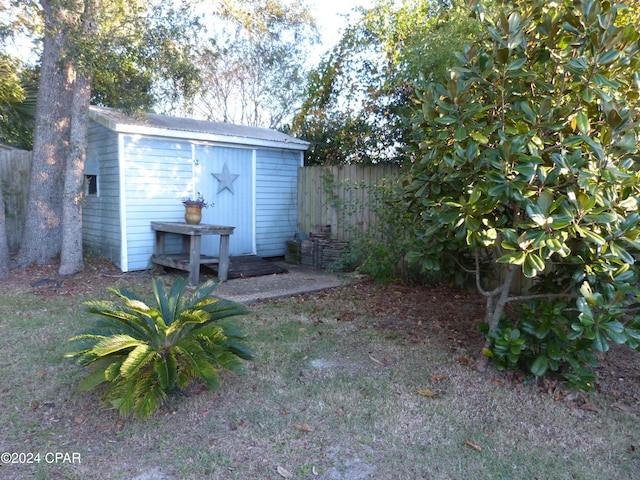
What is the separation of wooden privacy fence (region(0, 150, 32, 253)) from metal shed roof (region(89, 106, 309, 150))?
7.63 feet

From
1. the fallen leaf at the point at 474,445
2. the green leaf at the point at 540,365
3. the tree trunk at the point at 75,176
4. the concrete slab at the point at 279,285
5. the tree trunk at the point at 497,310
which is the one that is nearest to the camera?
the fallen leaf at the point at 474,445

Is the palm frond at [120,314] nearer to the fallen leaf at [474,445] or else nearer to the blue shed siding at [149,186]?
the fallen leaf at [474,445]

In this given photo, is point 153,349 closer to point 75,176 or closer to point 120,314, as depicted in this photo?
point 120,314

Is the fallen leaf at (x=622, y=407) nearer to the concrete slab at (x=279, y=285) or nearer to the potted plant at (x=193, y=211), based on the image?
the concrete slab at (x=279, y=285)

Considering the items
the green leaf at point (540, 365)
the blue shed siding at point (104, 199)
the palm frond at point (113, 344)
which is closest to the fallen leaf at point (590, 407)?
the green leaf at point (540, 365)

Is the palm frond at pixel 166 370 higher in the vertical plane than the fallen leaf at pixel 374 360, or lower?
higher

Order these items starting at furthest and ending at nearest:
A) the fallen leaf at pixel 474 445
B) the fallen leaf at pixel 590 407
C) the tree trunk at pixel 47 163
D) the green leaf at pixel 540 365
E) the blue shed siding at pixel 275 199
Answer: the blue shed siding at pixel 275 199
the tree trunk at pixel 47 163
the green leaf at pixel 540 365
the fallen leaf at pixel 590 407
the fallen leaf at pixel 474 445

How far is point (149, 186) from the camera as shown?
25.0ft

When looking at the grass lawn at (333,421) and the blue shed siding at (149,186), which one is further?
the blue shed siding at (149,186)

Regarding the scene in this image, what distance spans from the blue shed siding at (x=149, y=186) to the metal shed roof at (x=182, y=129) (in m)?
0.18

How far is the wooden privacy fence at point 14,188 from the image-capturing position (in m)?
9.10

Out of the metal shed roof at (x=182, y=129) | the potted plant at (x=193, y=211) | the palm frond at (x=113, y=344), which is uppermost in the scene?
the metal shed roof at (x=182, y=129)

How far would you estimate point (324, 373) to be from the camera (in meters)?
3.68

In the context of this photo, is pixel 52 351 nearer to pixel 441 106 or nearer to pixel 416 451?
pixel 416 451
